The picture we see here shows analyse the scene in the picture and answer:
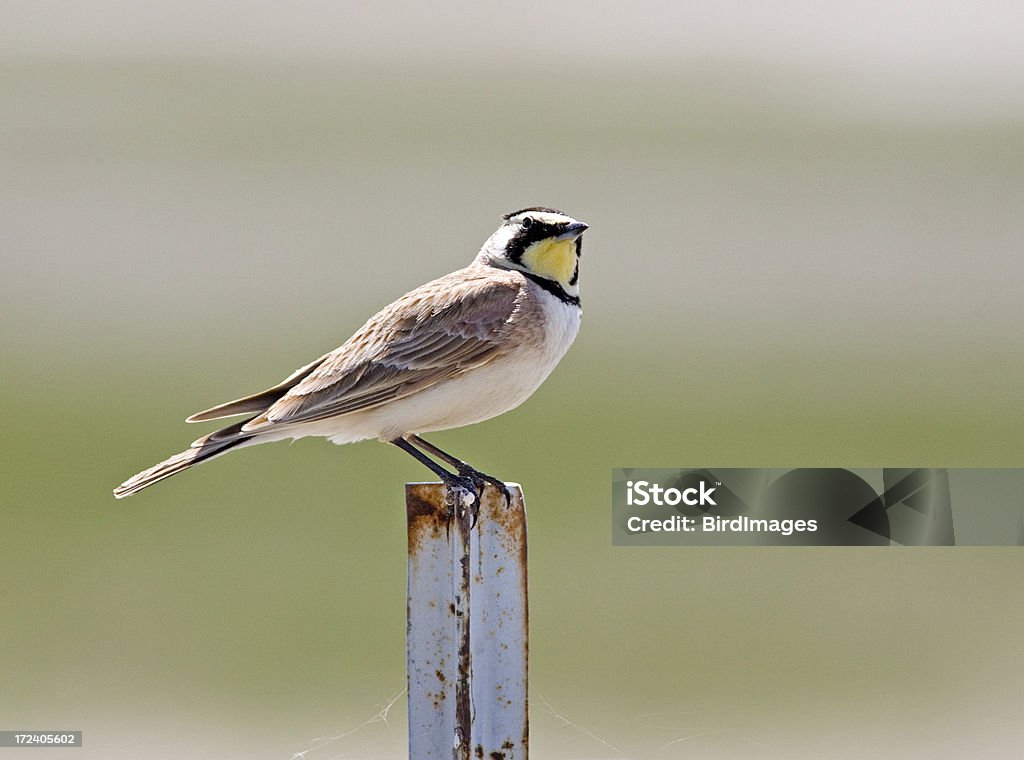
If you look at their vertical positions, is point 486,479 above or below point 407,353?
below

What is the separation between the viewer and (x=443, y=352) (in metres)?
4.42

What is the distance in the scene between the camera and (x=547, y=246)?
474 centimetres

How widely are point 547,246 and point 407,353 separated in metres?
0.69

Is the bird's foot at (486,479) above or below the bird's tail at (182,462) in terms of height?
below

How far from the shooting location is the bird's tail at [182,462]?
419 centimetres

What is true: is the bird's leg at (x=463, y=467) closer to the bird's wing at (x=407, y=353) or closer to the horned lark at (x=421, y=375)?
the horned lark at (x=421, y=375)

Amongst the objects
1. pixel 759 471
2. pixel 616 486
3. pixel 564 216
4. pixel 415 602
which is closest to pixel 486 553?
pixel 415 602

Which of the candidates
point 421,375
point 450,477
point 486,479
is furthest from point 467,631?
point 421,375

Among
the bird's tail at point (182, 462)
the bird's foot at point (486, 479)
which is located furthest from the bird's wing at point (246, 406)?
the bird's foot at point (486, 479)

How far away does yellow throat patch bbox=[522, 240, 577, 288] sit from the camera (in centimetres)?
474

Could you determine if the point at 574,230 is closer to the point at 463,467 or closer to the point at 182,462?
the point at 463,467

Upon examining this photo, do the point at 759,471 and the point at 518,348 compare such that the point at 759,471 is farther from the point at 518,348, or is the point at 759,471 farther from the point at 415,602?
the point at 415,602

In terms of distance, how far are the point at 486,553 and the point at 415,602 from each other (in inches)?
8.8

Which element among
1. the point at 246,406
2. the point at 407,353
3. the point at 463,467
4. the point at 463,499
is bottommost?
the point at 463,499
